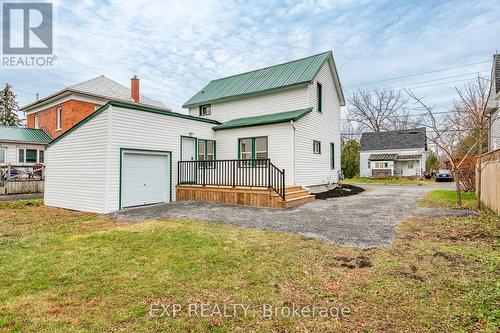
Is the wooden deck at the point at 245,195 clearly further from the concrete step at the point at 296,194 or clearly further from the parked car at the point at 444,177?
the parked car at the point at 444,177

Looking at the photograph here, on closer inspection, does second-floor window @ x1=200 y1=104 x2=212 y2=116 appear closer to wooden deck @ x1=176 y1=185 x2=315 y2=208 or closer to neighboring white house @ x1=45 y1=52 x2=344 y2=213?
neighboring white house @ x1=45 y1=52 x2=344 y2=213

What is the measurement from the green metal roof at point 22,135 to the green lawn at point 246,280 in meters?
20.7

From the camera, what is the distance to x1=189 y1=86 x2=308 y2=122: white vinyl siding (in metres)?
14.5

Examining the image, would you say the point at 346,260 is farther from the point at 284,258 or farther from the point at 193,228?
the point at 193,228

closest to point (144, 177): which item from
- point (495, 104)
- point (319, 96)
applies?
point (319, 96)

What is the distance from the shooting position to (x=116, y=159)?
10.2 meters

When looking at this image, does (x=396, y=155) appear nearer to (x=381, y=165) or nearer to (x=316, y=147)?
(x=381, y=165)

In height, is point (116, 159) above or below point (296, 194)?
above

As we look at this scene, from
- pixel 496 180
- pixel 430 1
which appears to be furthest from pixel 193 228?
pixel 430 1

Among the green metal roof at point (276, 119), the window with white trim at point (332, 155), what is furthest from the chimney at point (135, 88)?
the window with white trim at point (332, 155)

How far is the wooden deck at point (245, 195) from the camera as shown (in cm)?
1065

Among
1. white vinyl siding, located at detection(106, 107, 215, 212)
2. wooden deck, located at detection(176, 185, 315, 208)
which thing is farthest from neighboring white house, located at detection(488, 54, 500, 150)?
white vinyl siding, located at detection(106, 107, 215, 212)

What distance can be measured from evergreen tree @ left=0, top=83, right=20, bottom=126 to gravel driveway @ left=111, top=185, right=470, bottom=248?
134 ft

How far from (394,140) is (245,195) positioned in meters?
32.1
